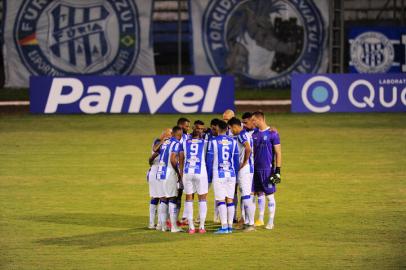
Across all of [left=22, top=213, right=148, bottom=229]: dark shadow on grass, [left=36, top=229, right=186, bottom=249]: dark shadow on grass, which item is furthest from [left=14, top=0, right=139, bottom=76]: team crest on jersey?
[left=36, top=229, right=186, bottom=249]: dark shadow on grass

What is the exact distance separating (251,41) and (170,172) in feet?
79.4

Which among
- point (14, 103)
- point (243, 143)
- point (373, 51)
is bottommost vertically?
point (14, 103)

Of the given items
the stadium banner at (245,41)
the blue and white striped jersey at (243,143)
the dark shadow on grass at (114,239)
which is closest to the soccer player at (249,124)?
the blue and white striped jersey at (243,143)

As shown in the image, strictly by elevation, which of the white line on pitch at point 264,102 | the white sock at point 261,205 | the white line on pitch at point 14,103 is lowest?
the white line on pitch at point 264,102

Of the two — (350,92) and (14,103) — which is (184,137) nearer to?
(350,92)

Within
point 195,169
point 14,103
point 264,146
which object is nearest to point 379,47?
point 14,103

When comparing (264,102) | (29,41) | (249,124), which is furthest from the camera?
(29,41)

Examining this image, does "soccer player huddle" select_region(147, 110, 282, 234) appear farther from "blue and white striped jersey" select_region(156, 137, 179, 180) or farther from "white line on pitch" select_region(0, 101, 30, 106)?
"white line on pitch" select_region(0, 101, 30, 106)

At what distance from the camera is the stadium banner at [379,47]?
38781 mm

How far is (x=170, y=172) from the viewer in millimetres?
14867

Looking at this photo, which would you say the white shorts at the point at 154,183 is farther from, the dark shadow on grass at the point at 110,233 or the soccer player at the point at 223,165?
the soccer player at the point at 223,165

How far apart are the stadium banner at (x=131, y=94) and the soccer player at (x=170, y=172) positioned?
16505 mm

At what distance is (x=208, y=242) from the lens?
1437 centimetres

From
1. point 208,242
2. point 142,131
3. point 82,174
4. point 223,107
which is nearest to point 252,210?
point 208,242
